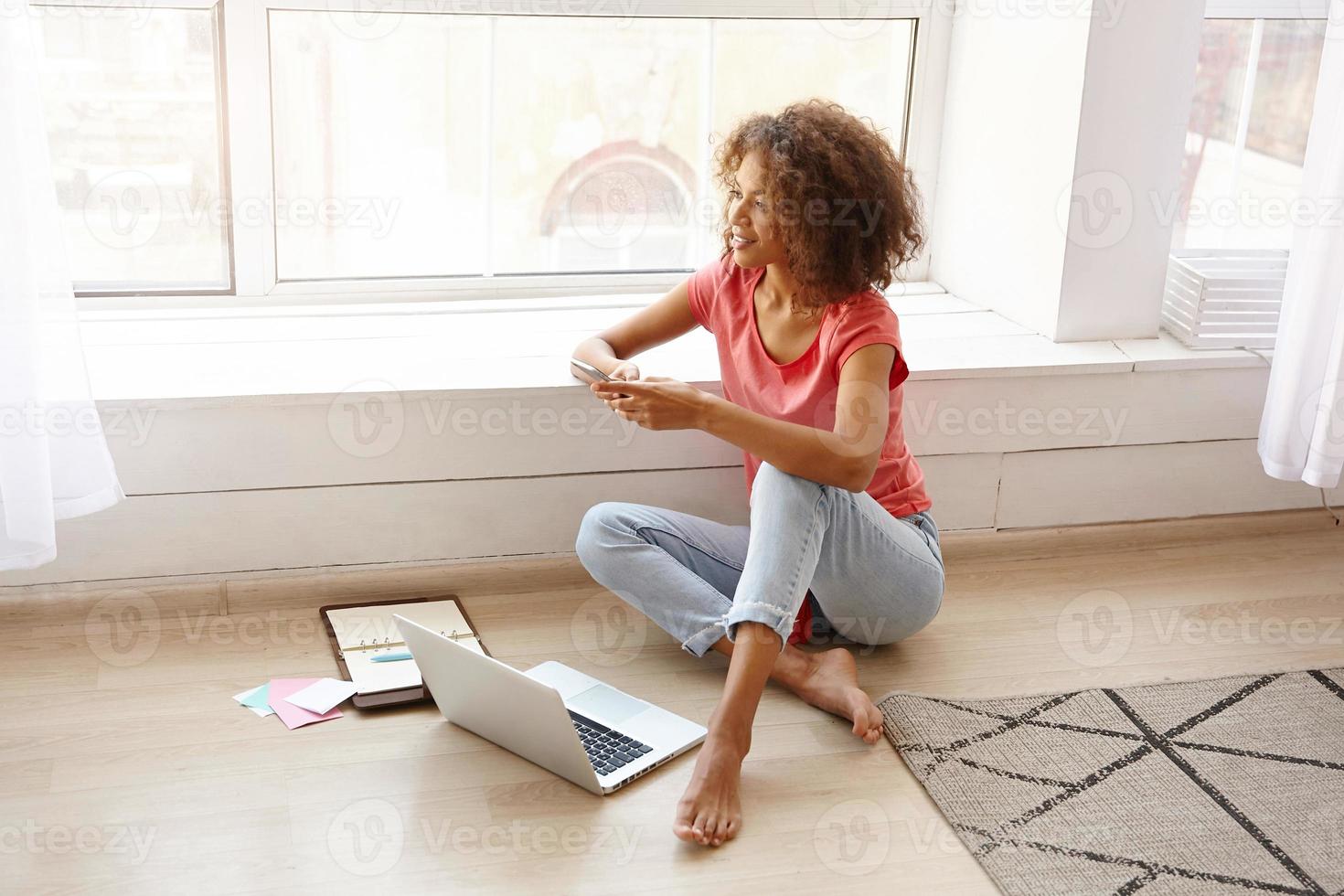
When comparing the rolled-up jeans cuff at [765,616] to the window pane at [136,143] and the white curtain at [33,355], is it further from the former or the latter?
the window pane at [136,143]

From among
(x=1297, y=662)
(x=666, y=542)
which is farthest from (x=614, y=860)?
(x=1297, y=662)

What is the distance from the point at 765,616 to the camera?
156 centimetres

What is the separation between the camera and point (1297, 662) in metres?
1.89

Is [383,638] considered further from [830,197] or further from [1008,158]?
[1008,158]

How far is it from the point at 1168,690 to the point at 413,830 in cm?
103

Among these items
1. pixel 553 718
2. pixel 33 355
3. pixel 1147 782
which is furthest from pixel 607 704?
pixel 33 355

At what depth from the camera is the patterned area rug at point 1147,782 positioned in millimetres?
1419

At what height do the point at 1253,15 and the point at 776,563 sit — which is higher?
the point at 1253,15

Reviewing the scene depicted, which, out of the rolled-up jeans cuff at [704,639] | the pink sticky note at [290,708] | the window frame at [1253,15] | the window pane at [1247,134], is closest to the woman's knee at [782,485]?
the rolled-up jeans cuff at [704,639]

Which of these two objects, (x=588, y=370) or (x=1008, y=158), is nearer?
(x=588, y=370)

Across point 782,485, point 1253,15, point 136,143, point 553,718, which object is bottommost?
point 553,718

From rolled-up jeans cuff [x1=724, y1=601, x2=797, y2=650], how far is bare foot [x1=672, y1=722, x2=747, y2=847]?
136mm

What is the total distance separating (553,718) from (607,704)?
0.24 metres

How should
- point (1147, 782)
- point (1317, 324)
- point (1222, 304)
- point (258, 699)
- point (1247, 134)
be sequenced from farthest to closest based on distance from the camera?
point (1247, 134)
point (1222, 304)
point (1317, 324)
point (258, 699)
point (1147, 782)
